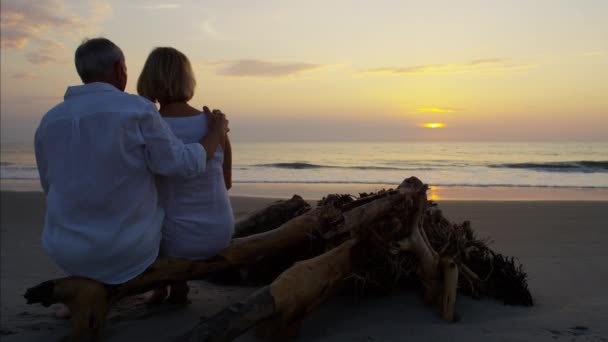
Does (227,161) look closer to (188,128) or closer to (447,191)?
(188,128)

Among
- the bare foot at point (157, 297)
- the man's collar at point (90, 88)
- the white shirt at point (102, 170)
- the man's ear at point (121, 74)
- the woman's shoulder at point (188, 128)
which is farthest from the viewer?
the bare foot at point (157, 297)

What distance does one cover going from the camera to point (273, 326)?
10.2ft

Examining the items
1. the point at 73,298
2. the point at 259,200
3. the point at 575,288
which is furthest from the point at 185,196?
the point at 259,200

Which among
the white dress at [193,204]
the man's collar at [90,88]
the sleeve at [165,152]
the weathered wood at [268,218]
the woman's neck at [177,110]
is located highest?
the man's collar at [90,88]

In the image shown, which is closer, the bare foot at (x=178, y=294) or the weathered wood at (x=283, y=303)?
the weathered wood at (x=283, y=303)

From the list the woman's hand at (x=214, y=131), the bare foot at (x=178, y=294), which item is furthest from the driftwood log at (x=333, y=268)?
the woman's hand at (x=214, y=131)

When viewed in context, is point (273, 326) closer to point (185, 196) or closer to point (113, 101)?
point (185, 196)

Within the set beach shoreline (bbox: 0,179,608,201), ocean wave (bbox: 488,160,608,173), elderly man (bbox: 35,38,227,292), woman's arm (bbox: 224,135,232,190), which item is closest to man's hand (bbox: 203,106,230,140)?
woman's arm (bbox: 224,135,232,190)

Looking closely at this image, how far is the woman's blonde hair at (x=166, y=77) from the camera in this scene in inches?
127

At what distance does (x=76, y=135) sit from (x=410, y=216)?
7.63ft

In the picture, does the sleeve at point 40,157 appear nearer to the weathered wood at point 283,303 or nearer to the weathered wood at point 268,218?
the weathered wood at point 283,303

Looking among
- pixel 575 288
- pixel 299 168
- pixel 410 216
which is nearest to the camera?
pixel 410 216

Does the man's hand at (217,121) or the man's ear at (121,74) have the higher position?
the man's ear at (121,74)

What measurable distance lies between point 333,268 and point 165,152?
133 cm
